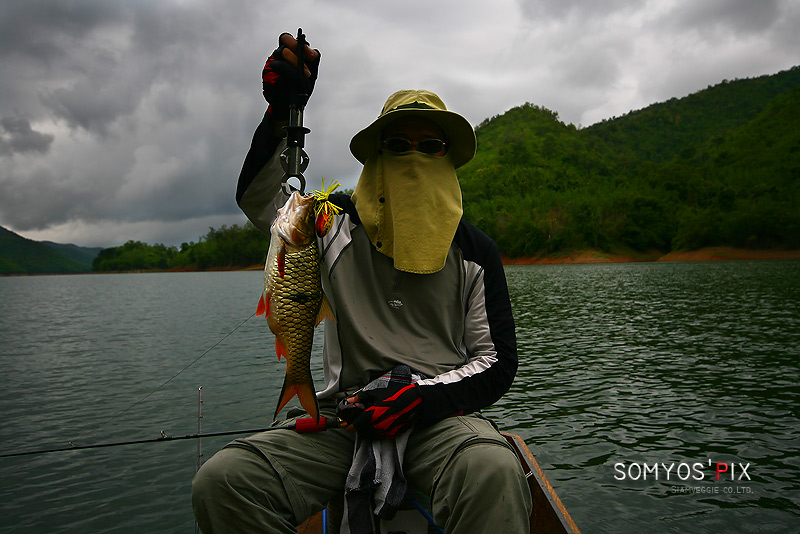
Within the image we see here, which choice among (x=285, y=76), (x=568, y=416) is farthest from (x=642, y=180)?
(x=285, y=76)

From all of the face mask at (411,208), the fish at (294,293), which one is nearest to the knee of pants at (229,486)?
the fish at (294,293)

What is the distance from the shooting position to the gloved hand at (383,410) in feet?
8.34

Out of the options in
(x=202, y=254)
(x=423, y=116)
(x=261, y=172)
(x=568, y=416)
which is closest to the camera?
(x=261, y=172)

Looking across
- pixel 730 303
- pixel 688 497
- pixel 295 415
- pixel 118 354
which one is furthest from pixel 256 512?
pixel 730 303

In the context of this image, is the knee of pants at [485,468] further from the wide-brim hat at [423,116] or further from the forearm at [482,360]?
the wide-brim hat at [423,116]

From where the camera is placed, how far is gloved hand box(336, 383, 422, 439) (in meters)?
2.54

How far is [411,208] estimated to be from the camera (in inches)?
119

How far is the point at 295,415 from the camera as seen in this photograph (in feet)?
10.3

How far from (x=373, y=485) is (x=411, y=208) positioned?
151 cm

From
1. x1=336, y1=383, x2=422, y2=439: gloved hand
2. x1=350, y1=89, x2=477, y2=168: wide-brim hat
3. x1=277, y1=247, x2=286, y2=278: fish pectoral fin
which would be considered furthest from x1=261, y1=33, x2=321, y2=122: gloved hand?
x1=336, y1=383, x2=422, y2=439: gloved hand

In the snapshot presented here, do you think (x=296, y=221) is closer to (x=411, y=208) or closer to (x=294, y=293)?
(x=294, y=293)

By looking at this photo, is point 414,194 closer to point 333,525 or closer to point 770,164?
point 333,525

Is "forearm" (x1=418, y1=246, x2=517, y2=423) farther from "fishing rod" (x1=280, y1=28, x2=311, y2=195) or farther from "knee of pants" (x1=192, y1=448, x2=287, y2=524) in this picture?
"fishing rod" (x1=280, y1=28, x2=311, y2=195)

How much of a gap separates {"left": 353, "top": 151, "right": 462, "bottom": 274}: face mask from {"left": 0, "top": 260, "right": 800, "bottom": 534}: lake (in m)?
3.45
